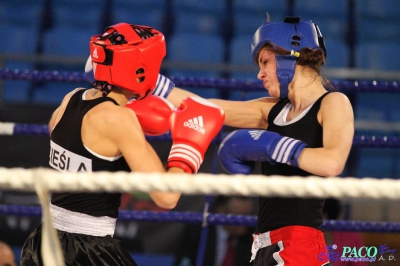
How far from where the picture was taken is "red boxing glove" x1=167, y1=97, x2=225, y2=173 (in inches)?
63.0

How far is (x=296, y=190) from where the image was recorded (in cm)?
104

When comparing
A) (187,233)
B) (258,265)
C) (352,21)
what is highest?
(352,21)

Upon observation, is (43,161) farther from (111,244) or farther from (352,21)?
(352,21)

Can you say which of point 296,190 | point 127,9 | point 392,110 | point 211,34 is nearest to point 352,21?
point 392,110

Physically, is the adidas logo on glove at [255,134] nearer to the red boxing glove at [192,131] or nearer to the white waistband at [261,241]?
the red boxing glove at [192,131]

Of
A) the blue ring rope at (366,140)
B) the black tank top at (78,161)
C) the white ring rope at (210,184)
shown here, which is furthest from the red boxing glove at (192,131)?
the blue ring rope at (366,140)

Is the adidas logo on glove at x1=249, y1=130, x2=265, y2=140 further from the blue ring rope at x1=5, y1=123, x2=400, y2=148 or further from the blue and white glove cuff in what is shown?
the blue ring rope at x1=5, y1=123, x2=400, y2=148

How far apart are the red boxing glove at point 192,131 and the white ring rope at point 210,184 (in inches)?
20.6

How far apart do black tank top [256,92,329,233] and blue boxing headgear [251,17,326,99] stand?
0.13 meters

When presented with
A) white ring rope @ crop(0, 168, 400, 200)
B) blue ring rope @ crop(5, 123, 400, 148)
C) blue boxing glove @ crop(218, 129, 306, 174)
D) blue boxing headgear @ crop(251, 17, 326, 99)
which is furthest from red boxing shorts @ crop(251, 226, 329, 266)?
blue ring rope @ crop(5, 123, 400, 148)

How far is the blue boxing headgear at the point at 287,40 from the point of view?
74.7 inches

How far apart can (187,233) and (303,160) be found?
154 centimetres

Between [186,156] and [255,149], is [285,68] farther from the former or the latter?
[186,156]

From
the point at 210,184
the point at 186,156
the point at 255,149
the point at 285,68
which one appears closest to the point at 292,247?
the point at 255,149
